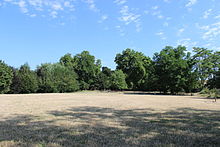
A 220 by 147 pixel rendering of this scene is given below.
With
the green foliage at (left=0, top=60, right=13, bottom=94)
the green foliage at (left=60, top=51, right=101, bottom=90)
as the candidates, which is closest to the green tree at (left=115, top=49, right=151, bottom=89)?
the green foliage at (left=60, top=51, right=101, bottom=90)

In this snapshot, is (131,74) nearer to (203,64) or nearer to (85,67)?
(85,67)

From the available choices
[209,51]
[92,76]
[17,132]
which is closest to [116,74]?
[92,76]

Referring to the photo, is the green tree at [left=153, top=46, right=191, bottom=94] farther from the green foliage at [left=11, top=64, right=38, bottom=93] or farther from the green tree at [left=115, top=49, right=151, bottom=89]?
the green foliage at [left=11, top=64, right=38, bottom=93]

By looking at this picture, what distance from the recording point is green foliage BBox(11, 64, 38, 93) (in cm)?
5112

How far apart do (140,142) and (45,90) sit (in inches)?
2236

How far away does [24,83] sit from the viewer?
51.2 metres

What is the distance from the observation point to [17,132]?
5441 mm

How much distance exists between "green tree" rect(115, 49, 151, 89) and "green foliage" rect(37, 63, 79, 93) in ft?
85.2

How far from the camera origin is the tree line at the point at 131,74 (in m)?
43.1

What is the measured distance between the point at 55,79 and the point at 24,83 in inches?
383

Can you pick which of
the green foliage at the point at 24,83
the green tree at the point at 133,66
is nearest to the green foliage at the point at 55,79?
the green foliage at the point at 24,83

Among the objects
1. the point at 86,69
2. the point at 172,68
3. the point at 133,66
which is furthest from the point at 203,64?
the point at 86,69

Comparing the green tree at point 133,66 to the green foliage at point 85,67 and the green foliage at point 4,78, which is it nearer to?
the green foliage at point 85,67

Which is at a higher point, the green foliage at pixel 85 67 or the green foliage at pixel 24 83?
the green foliage at pixel 85 67
